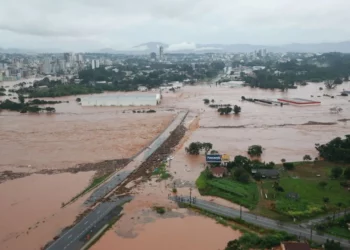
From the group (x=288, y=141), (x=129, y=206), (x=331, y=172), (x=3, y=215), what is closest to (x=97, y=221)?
(x=129, y=206)

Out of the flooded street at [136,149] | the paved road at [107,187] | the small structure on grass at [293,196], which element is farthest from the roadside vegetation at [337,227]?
the paved road at [107,187]

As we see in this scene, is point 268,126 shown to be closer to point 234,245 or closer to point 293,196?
point 293,196

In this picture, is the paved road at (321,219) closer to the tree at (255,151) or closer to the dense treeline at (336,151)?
the dense treeline at (336,151)

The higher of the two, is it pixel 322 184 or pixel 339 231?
pixel 322 184

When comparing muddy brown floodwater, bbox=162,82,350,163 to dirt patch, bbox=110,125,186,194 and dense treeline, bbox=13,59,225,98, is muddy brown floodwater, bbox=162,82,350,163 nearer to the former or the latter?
dirt patch, bbox=110,125,186,194

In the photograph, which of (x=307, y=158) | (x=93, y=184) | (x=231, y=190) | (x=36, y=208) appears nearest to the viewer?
(x=36, y=208)

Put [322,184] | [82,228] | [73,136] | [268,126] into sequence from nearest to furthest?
[82,228], [322,184], [73,136], [268,126]

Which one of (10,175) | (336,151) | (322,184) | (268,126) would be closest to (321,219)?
(322,184)

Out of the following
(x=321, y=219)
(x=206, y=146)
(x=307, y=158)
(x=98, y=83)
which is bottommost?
(x=321, y=219)
